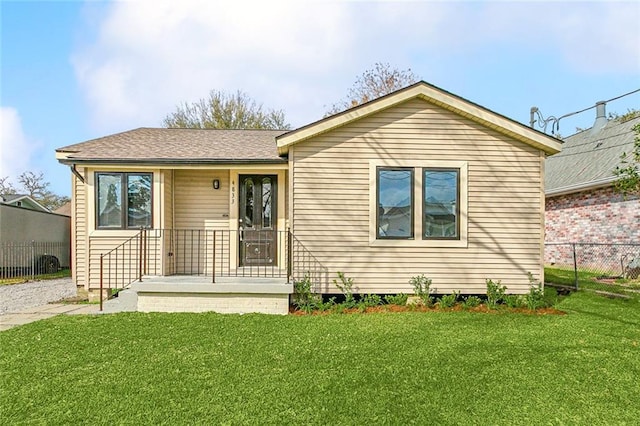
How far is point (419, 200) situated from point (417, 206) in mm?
115

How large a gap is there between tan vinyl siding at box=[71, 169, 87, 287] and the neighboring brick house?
46.3 feet

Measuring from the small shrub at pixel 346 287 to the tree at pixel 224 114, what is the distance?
666 inches

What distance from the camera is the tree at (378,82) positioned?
23562 millimetres

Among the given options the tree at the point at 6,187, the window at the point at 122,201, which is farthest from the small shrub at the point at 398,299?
the tree at the point at 6,187

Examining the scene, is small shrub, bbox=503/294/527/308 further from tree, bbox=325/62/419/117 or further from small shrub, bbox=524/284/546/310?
tree, bbox=325/62/419/117

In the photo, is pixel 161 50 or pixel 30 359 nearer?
pixel 30 359

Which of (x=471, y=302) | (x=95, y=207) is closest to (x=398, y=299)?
(x=471, y=302)

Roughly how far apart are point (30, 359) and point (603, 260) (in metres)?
14.8

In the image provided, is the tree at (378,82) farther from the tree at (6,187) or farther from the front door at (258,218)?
the tree at (6,187)

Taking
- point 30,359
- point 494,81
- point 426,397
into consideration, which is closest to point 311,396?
point 426,397

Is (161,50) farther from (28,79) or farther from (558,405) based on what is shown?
(558,405)

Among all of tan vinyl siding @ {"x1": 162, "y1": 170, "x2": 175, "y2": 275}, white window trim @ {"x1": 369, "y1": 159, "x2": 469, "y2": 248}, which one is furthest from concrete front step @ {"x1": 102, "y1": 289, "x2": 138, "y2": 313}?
white window trim @ {"x1": 369, "y1": 159, "x2": 469, "y2": 248}

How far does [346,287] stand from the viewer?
720 cm

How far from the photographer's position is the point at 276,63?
53.1 ft
